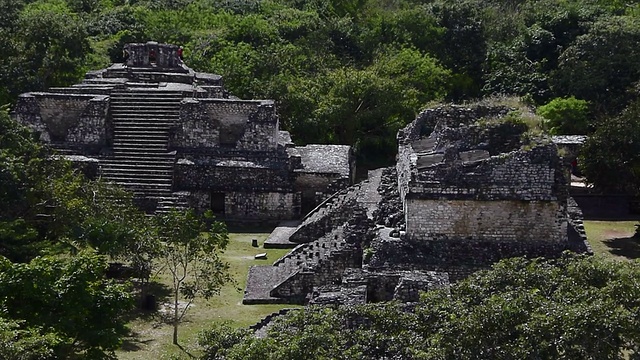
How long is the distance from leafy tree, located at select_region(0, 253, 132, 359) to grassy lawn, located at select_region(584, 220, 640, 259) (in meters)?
15.3

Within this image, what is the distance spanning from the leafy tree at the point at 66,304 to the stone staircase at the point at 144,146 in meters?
13.2

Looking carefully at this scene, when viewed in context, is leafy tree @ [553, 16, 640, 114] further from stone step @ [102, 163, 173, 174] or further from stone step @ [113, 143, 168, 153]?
stone step @ [102, 163, 173, 174]

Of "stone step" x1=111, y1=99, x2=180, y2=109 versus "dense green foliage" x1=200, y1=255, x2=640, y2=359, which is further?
"stone step" x1=111, y1=99, x2=180, y2=109

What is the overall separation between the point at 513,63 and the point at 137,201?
21398 millimetres

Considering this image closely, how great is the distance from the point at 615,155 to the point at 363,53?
784 inches

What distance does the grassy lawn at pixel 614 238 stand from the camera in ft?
91.6

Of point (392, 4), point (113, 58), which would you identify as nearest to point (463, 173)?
point (113, 58)

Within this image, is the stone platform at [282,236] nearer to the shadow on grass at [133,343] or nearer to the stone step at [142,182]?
the stone step at [142,182]

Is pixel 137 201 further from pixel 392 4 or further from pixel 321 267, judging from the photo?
pixel 392 4

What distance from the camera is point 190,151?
→ 104 feet

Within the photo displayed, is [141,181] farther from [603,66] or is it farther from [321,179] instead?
[603,66]

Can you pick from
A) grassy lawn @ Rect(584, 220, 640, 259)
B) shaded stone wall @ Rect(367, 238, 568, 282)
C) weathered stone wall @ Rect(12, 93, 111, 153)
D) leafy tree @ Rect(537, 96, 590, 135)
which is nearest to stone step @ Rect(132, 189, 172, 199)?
weathered stone wall @ Rect(12, 93, 111, 153)

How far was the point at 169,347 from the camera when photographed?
19.7m

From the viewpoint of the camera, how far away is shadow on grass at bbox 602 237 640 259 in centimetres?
2781
